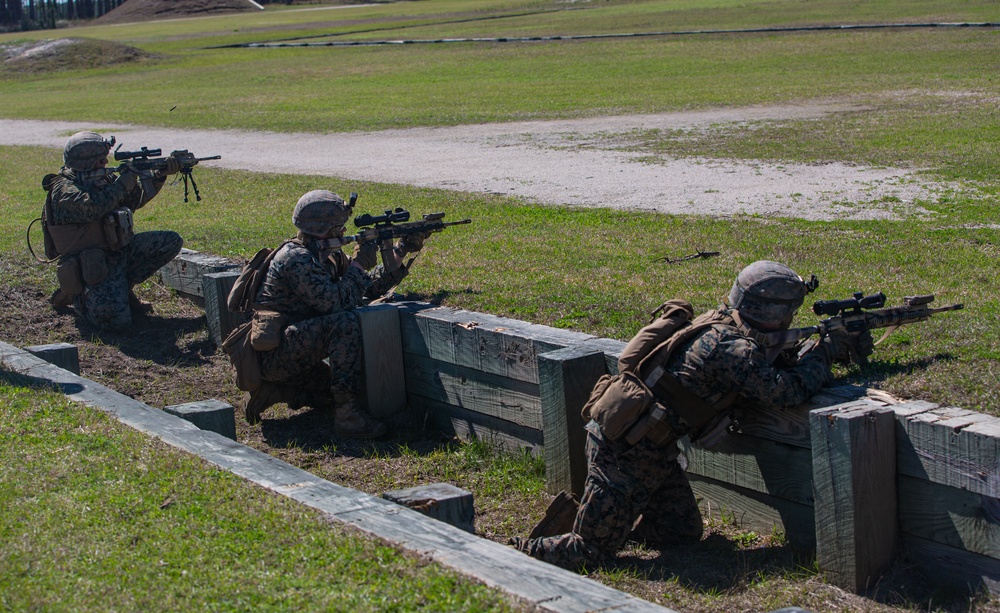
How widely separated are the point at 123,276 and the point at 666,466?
6.17 metres

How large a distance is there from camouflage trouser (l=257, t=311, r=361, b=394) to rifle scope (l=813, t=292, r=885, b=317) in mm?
3286

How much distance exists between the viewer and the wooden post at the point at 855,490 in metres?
4.93

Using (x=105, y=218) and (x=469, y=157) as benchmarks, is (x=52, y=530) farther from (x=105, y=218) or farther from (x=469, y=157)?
(x=469, y=157)

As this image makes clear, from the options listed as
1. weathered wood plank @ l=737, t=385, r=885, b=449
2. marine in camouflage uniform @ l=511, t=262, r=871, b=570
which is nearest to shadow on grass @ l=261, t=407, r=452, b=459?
marine in camouflage uniform @ l=511, t=262, r=871, b=570

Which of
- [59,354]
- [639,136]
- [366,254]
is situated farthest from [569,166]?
[59,354]

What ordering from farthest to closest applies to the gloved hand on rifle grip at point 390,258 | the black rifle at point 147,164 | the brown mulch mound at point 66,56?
the brown mulch mound at point 66,56 < the black rifle at point 147,164 < the gloved hand on rifle grip at point 390,258

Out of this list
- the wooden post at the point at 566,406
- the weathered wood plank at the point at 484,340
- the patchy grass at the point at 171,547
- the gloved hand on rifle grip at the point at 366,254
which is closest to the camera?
the patchy grass at the point at 171,547

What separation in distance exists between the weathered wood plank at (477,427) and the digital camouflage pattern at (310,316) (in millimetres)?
536

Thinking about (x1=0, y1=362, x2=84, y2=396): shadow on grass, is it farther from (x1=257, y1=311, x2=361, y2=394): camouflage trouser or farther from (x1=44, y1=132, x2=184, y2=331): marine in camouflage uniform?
(x1=44, y1=132, x2=184, y2=331): marine in camouflage uniform

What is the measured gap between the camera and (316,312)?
7711 mm

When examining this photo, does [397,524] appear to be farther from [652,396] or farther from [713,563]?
[713,563]

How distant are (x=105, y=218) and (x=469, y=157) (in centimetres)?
780

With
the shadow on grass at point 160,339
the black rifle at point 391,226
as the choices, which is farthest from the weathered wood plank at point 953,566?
the shadow on grass at point 160,339

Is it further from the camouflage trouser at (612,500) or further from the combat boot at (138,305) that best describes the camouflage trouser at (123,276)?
Answer: the camouflage trouser at (612,500)
